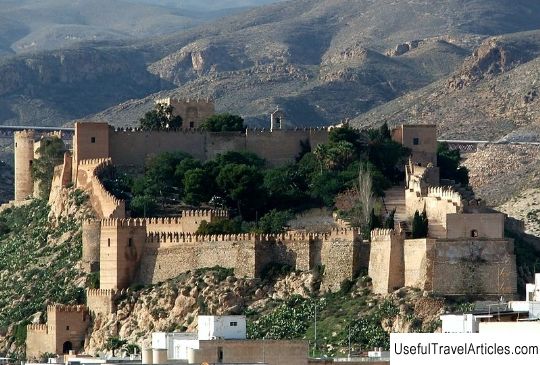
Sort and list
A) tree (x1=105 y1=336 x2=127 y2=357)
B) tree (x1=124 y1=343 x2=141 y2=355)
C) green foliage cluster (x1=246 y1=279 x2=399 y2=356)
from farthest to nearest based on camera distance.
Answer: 1. tree (x1=105 y1=336 x2=127 y2=357)
2. tree (x1=124 y1=343 x2=141 y2=355)
3. green foliage cluster (x1=246 y1=279 x2=399 y2=356)

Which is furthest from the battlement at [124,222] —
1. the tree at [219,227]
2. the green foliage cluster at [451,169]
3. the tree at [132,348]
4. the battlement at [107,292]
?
the green foliage cluster at [451,169]

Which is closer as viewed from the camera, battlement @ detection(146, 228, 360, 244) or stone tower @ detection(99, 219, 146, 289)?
battlement @ detection(146, 228, 360, 244)

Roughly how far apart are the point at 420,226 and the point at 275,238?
5906mm

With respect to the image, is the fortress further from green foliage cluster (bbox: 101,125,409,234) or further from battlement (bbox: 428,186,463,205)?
green foliage cluster (bbox: 101,125,409,234)

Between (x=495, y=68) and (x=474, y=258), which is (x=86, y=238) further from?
(x=495, y=68)

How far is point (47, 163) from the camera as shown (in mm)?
107000

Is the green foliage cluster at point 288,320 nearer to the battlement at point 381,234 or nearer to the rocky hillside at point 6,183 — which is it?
the battlement at point 381,234

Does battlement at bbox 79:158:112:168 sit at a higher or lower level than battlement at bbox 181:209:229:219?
higher

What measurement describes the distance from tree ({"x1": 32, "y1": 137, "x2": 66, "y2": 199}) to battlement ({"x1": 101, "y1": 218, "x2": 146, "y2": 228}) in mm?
11720

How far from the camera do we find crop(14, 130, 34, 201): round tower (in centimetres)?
10912

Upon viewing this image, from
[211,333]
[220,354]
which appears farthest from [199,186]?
[220,354]

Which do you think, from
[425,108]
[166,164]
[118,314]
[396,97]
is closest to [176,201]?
[166,164]

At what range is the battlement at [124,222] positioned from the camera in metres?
94.6

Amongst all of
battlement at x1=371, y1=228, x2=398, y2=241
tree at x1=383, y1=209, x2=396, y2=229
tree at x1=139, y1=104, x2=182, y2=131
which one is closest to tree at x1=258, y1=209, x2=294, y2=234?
tree at x1=383, y1=209, x2=396, y2=229
